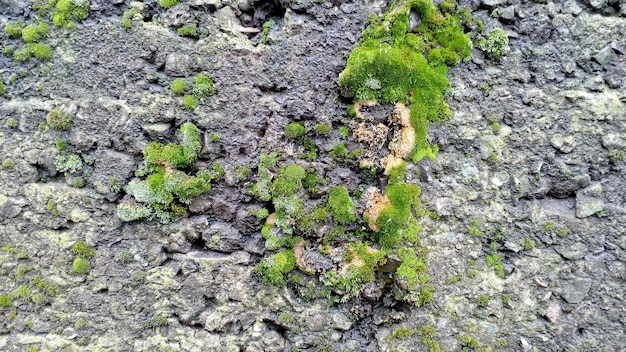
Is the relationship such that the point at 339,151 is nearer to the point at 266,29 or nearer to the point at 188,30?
the point at 266,29

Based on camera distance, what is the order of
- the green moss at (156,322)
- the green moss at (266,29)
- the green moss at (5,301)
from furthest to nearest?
the green moss at (266,29), the green moss at (156,322), the green moss at (5,301)

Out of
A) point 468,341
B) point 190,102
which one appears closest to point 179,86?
point 190,102

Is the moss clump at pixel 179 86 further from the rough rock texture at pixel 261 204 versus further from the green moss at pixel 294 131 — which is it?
the green moss at pixel 294 131

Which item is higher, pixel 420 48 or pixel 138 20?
pixel 420 48

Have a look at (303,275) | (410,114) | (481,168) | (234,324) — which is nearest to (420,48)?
(410,114)

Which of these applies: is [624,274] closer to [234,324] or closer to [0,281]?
[234,324]

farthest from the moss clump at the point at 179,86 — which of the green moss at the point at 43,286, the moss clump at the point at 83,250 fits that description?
the green moss at the point at 43,286

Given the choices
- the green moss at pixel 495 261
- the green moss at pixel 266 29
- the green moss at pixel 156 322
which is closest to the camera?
the green moss at pixel 156 322
